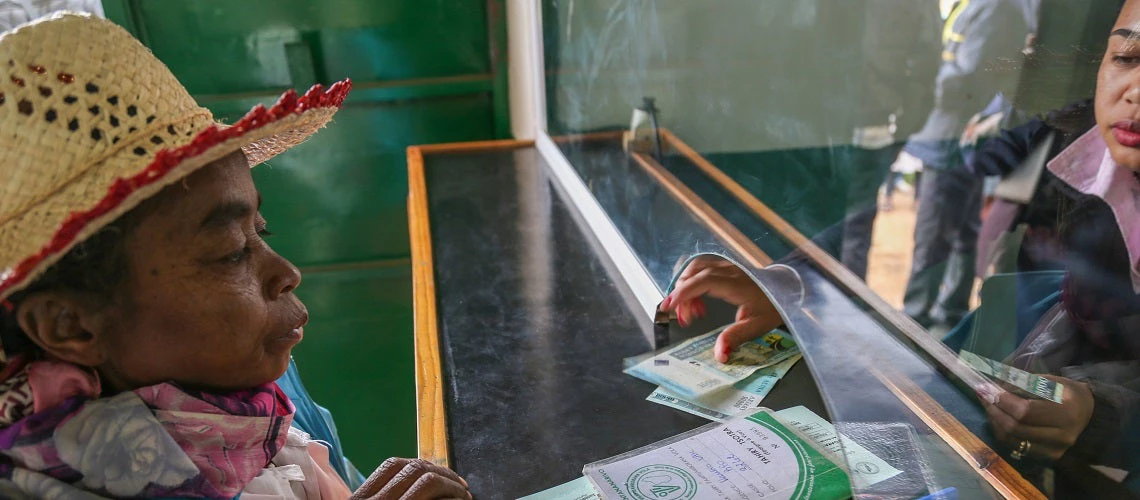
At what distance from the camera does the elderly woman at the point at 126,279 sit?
519 mm

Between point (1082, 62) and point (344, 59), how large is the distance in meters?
2.12

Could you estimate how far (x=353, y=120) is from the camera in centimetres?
230

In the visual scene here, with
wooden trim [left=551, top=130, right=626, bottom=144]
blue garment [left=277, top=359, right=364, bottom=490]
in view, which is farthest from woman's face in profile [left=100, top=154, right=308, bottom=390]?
wooden trim [left=551, top=130, right=626, bottom=144]

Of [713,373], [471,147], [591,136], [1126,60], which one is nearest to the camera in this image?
[1126,60]

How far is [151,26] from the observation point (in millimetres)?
2092

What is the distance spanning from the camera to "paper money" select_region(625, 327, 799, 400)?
909mm

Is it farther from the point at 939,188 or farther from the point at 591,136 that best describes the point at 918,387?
the point at 591,136

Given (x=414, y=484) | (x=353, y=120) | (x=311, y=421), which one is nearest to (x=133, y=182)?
(x=414, y=484)

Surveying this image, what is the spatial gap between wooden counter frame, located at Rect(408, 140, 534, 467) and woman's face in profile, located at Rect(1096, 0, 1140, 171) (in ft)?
2.16

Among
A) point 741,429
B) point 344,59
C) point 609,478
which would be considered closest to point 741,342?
point 741,429

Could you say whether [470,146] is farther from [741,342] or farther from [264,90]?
[741,342]

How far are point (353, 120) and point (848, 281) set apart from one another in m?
1.89

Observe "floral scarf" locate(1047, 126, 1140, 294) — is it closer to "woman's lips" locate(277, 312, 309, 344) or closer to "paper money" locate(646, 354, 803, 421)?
"paper money" locate(646, 354, 803, 421)

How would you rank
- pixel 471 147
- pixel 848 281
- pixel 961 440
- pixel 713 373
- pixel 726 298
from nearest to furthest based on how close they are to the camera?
pixel 961 440 < pixel 848 281 < pixel 713 373 < pixel 726 298 < pixel 471 147
